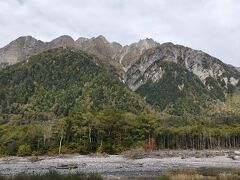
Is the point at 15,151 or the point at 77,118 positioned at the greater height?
the point at 77,118

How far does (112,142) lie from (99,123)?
25.0 feet

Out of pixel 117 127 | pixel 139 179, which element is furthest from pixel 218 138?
pixel 139 179

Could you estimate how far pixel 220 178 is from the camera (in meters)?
31.0

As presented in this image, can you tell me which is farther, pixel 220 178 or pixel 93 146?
pixel 93 146

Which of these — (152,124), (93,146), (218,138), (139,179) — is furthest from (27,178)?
(218,138)

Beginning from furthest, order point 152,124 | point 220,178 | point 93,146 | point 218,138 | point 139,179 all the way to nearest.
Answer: point 218,138
point 152,124
point 93,146
point 139,179
point 220,178

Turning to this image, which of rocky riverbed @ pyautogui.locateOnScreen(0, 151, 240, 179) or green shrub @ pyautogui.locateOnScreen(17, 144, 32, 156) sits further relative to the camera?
green shrub @ pyautogui.locateOnScreen(17, 144, 32, 156)

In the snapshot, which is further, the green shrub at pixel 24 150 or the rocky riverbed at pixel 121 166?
the green shrub at pixel 24 150

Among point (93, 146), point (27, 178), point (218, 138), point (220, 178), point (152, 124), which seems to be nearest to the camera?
point (27, 178)

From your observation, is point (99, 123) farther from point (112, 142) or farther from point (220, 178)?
point (220, 178)

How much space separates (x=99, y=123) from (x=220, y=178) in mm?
97043

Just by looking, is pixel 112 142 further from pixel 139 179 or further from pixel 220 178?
pixel 220 178

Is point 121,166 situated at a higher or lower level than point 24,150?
lower

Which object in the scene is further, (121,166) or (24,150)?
(24,150)
